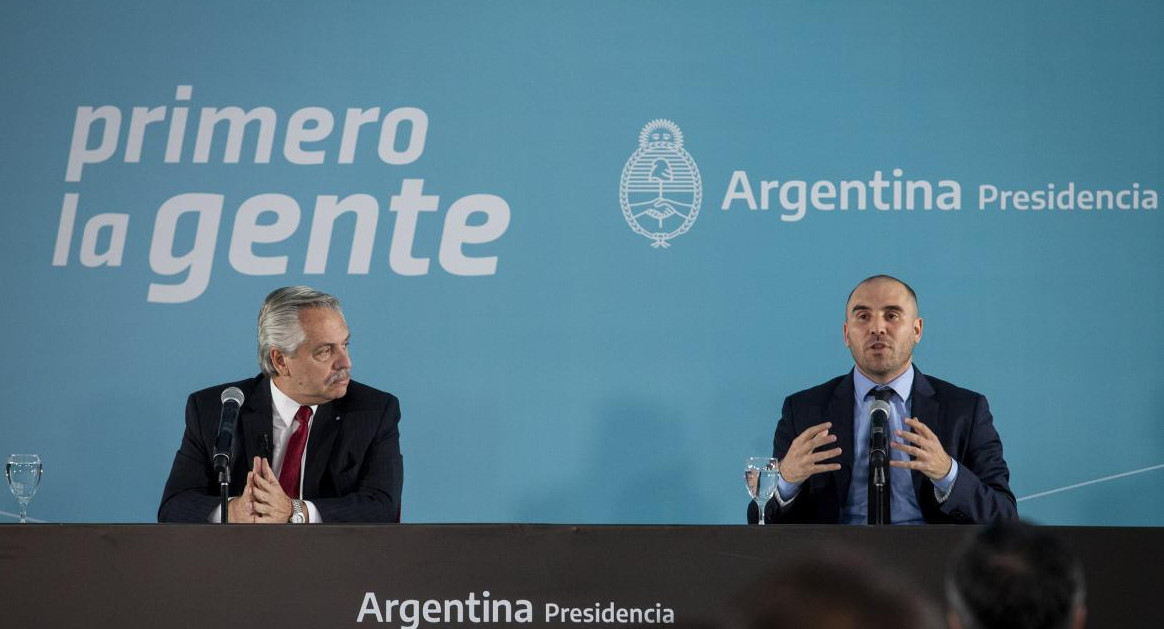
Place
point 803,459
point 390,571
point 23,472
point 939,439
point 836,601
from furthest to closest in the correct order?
point 939,439 → point 803,459 → point 23,472 → point 390,571 → point 836,601

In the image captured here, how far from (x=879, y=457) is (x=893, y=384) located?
112 cm

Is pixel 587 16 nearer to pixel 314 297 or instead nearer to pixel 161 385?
pixel 314 297

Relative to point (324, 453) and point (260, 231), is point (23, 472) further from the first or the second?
point (260, 231)

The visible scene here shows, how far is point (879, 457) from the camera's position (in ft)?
10.6

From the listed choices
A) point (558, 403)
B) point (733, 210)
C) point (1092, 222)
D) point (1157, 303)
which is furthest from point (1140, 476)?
point (558, 403)

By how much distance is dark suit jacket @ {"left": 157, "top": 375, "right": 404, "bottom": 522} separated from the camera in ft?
13.0

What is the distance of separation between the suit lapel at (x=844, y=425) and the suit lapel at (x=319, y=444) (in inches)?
61.9

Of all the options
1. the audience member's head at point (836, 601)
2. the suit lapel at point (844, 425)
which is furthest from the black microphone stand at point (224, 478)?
the audience member's head at point (836, 601)

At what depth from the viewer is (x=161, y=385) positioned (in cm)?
541

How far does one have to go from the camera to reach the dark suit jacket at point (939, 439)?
3920mm

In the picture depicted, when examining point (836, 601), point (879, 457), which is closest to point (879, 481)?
point (879, 457)

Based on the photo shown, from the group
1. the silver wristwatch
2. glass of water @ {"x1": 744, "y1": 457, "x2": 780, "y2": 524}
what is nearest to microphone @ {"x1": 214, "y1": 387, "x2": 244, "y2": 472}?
the silver wristwatch

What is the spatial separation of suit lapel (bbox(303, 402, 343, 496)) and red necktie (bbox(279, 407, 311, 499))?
2 centimetres

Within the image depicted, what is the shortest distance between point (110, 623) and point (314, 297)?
1.46 m
